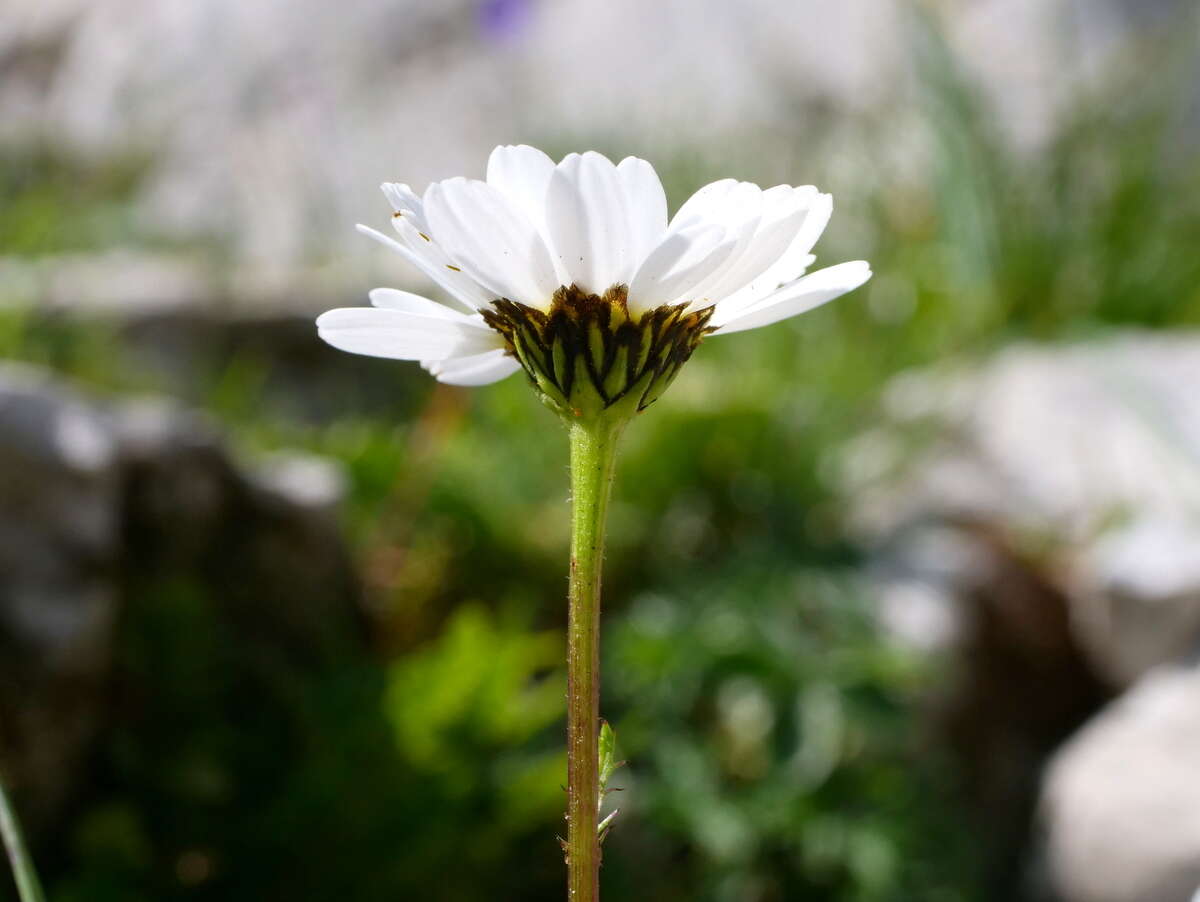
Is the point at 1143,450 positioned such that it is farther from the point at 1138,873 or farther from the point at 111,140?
the point at 111,140

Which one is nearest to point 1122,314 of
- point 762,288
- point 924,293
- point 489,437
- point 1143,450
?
point 924,293

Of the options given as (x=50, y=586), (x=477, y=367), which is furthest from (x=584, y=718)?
(x=50, y=586)

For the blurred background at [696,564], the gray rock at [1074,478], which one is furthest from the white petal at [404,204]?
the gray rock at [1074,478]

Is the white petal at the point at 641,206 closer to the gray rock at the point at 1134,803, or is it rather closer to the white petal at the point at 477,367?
the white petal at the point at 477,367

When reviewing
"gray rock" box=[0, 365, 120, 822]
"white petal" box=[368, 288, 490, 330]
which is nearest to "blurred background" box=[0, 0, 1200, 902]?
"gray rock" box=[0, 365, 120, 822]

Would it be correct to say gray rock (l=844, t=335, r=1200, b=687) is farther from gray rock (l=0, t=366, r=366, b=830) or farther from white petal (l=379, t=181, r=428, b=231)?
white petal (l=379, t=181, r=428, b=231)

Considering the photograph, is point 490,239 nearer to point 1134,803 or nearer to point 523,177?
point 523,177
